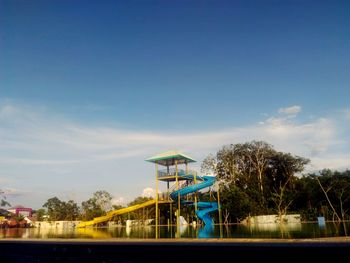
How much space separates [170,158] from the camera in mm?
32812

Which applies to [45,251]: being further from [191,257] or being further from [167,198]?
[167,198]

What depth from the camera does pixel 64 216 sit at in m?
70.9

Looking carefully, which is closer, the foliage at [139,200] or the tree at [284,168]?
the tree at [284,168]

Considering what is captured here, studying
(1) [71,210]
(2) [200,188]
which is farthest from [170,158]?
(1) [71,210]

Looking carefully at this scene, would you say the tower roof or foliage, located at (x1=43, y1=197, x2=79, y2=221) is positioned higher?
the tower roof

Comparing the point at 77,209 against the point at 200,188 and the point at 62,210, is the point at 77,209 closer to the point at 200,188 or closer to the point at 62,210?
the point at 62,210

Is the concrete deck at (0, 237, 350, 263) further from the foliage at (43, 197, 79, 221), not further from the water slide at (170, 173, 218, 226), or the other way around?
the foliage at (43, 197, 79, 221)

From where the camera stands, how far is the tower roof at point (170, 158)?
3247 cm

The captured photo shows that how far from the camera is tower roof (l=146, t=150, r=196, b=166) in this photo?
32469mm

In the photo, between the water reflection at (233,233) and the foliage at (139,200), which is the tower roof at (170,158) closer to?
the water reflection at (233,233)

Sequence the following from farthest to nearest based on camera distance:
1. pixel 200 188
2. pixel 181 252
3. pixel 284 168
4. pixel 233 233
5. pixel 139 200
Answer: pixel 139 200 → pixel 284 168 → pixel 200 188 → pixel 233 233 → pixel 181 252

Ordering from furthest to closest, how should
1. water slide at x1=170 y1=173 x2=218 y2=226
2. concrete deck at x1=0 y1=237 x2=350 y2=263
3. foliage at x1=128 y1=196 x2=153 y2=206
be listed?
foliage at x1=128 y1=196 x2=153 y2=206 < water slide at x1=170 y1=173 x2=218 y2=226 < concrete deck at x1=0 y1=237 x2=350 y2=263

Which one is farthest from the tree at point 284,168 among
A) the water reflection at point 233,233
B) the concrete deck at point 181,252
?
the concrete deck at point 181,252

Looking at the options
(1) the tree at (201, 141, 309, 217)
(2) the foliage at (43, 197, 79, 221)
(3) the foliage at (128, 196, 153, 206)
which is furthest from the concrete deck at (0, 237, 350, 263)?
(2) the foliage at (43, 197, 79, 221)
